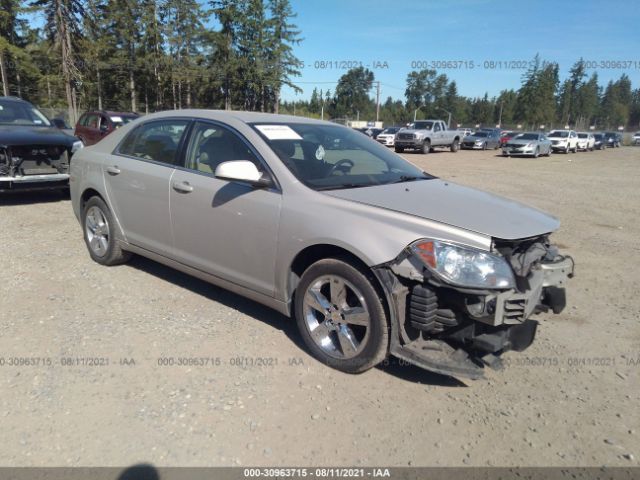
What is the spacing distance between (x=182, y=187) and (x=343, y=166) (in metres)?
1.35

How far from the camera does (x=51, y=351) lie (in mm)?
3365

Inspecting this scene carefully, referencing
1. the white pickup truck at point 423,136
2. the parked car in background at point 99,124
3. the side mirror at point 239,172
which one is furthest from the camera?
the white pickup truck at point 423,136

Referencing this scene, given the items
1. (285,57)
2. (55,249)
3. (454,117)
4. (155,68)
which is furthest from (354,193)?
(454,117)

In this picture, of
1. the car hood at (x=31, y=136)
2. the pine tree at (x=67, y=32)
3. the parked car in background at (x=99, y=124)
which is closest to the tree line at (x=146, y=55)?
the pine tree at (x=67, y=32)

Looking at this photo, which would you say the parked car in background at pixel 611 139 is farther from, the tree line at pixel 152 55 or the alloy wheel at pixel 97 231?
the alloy wheel at pixel 97 231

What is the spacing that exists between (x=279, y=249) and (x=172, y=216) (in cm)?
126

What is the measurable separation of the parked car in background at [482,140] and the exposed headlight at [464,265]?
36115 millimetres

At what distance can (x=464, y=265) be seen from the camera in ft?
9.07

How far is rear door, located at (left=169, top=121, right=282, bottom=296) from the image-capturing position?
347cm

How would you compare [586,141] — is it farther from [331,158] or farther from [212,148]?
[212,148]

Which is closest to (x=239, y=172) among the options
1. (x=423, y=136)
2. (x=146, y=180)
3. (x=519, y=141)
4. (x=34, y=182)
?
(x=146, y=180)

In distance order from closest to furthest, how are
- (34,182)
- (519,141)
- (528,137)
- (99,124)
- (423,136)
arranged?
(34,182)
(99,124)
(423,136)
(519,141)
(528,137)

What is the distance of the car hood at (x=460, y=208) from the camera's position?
2959mm

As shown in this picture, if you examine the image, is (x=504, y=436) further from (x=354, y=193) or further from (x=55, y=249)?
(x=55, y=249)
